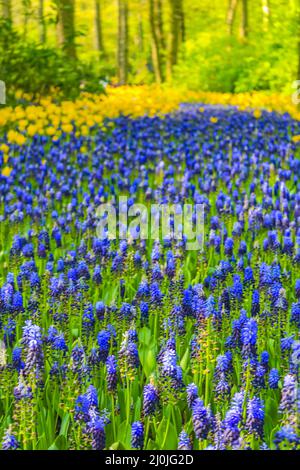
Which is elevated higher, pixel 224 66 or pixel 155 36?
pixel 155 36

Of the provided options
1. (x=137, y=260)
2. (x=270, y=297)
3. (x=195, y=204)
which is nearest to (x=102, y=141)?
(x=195, y=204)

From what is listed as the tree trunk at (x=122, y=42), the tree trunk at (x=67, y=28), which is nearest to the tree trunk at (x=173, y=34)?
the tree trunk at (x=122, y=42)

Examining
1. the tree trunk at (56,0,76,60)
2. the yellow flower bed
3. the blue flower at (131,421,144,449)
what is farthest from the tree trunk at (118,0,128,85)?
the blue flower at (131,421,144,449)

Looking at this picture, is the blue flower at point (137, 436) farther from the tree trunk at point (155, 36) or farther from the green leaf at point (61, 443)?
the tree trunk at point (155, 36)

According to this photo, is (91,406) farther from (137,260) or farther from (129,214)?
(129,214)

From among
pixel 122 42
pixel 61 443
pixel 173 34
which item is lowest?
pixel 61 443

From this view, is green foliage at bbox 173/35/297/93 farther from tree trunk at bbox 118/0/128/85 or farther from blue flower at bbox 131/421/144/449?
blue flower at bbox 131/421/144/449

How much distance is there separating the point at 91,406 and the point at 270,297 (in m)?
1.48

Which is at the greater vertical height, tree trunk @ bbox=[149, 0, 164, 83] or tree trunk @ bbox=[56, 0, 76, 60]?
tree trunk @ bbox=[149, 0, 164, 83]

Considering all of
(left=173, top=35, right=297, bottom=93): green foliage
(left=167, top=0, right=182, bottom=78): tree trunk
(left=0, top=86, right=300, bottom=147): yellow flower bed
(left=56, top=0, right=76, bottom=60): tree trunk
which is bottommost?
(left=0, top=86, right=300, bottom=147): yellow flower bed

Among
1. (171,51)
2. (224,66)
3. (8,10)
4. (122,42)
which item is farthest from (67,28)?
(171,51)

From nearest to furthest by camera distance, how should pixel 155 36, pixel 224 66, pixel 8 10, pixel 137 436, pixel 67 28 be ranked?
1. pixel 137 436
2. pixel 67 28
3. pixel 8 10
4. pixel 224 66
5. pixel 155 36

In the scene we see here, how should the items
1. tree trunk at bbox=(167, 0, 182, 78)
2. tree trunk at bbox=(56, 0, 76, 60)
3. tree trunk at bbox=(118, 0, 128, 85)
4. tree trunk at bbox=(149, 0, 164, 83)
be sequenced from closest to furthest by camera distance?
tree trunk at bbox=(56, 0, 76, 60)
tree trunk at bbox=(118, 0, 128, 85)
tree trunk at bbox=(167, 0, 182, 78)
tree trunk at bbox=(149, 0, 164, 83)

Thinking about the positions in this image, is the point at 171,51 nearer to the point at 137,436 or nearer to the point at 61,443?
the point at 61,443
